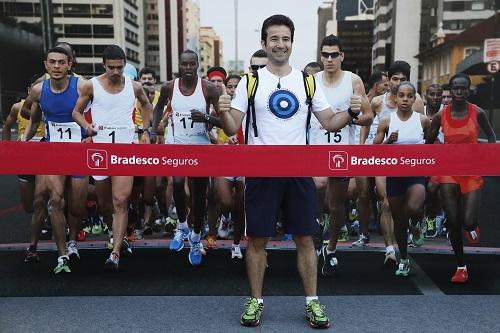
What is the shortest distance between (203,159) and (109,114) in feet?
5.64

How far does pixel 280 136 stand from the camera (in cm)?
385

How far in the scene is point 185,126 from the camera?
229 inches

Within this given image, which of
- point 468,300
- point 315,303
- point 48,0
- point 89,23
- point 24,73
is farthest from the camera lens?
point 89,23

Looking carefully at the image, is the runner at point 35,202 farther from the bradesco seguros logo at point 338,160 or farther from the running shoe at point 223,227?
the bradesco seguros logo at point 338,160

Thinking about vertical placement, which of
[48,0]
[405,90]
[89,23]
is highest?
[89,23]

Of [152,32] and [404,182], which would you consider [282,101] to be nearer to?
[404,182]

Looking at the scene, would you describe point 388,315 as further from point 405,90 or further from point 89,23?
point 89,23

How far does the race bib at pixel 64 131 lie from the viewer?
5250mm

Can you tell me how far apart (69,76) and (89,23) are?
91308mm

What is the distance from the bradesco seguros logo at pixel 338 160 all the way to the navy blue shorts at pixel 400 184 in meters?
0.98

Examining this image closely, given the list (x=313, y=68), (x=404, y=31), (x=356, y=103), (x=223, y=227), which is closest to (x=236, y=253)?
(x=223, y=227)

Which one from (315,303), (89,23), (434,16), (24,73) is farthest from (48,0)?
(434,16)

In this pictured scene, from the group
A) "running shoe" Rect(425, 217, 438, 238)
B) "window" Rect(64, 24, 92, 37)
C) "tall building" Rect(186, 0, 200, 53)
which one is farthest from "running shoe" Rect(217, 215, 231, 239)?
"tall building" Rect(186, 0, 200, 53)

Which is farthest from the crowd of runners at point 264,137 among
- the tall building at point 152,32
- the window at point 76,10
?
the tall building at point 152,32
